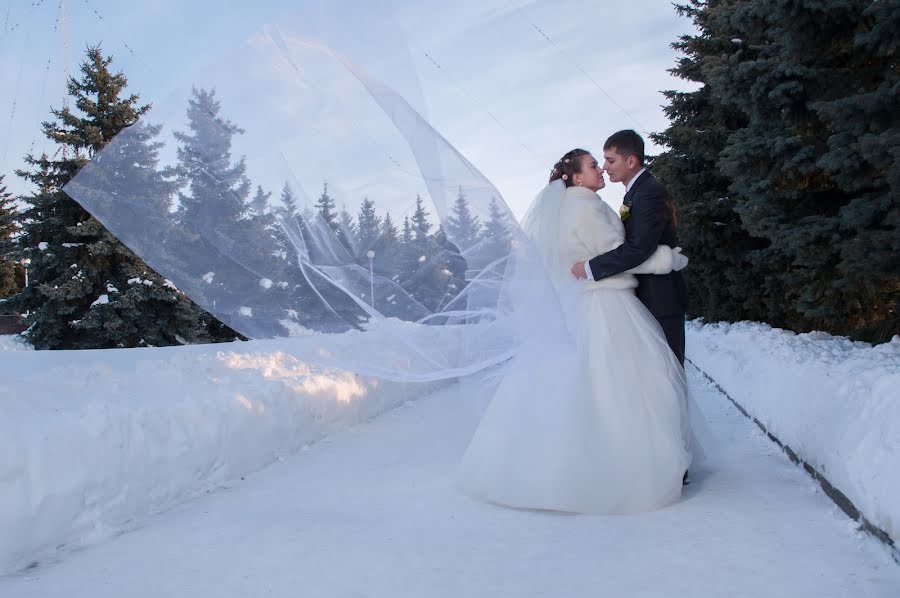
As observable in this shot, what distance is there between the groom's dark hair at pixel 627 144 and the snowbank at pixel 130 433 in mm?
2221

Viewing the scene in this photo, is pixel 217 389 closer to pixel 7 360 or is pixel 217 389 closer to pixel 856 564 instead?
pixel 7 360

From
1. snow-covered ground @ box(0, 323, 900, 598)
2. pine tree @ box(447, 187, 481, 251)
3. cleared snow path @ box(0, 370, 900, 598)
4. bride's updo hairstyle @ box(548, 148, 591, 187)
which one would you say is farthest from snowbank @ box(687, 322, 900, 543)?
pine tree @ box(447, 187, 481, 251)

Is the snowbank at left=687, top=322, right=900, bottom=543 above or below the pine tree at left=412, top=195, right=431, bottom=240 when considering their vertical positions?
below

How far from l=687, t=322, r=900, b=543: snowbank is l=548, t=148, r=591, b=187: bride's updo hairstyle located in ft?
7.76

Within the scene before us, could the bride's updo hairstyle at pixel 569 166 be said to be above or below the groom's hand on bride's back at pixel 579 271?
above

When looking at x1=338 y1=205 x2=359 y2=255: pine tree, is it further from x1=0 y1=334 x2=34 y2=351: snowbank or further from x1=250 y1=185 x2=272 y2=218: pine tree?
x1=0 y1=334 x2=34 y2=351: snowbank

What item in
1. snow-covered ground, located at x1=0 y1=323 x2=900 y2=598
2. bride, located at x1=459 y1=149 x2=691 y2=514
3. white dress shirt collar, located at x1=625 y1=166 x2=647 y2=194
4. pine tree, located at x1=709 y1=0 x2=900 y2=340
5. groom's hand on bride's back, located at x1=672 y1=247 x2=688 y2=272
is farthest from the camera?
pine tree, located at x1=709 y1=0 x2=900 y2=340

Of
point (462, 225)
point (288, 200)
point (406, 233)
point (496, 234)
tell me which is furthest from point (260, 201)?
point (496, 234)

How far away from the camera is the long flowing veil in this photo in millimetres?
4566

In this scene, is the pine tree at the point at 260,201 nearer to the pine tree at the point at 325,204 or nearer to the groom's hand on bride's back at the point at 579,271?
the pine tree at the point at 325,204

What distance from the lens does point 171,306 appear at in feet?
78.5

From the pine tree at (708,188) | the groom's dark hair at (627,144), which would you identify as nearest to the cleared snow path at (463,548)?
the groom's dark hair at (627,144)

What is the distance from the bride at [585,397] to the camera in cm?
450

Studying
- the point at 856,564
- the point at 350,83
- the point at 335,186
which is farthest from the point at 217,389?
the point at 856,564
